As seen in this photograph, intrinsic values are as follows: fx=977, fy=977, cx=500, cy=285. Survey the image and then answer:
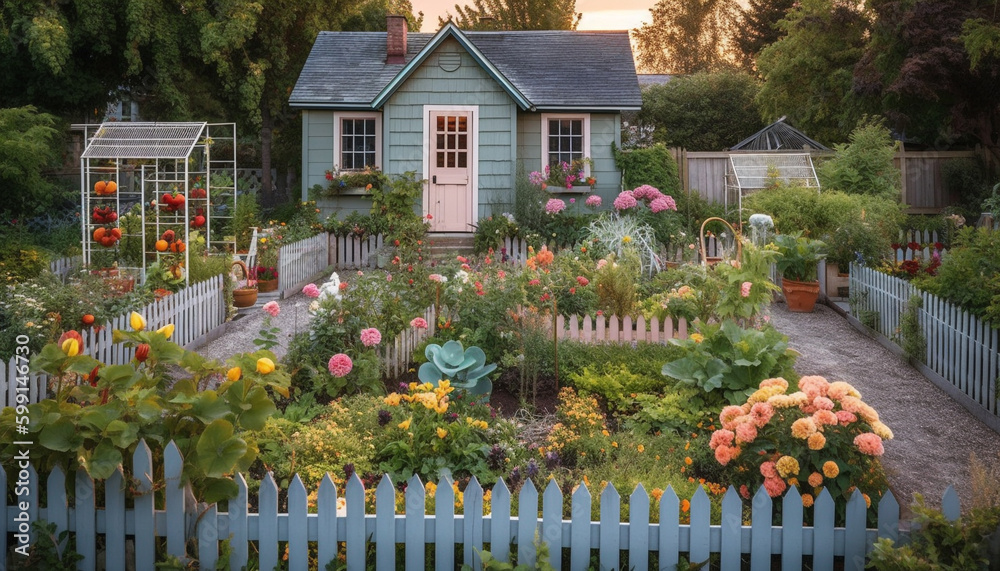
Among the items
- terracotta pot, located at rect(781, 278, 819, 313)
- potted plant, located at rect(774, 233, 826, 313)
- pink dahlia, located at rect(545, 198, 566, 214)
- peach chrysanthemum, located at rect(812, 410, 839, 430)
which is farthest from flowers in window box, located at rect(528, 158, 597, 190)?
peach chrysanthemum, located at rect(812, 410, 839, 430)

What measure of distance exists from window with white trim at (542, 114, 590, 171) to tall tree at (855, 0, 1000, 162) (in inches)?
240

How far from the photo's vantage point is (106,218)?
12.1 metres

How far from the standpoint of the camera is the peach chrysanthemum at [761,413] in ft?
16.2

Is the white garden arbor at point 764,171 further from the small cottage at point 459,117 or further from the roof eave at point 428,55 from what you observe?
the roof eave at point 428,55

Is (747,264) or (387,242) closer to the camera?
(747,264)

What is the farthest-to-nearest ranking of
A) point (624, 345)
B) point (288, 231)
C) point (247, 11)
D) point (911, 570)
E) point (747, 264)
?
point (247, 11) < point (288, 231) < point (747, 264) < point (624, 345) < point (911, 570)

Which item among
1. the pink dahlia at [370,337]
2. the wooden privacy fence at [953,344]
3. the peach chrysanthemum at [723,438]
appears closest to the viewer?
→ the peach chrysanthemum at [723,438]

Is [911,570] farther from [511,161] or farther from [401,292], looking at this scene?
[511,161]

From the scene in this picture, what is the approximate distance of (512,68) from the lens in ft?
61.6

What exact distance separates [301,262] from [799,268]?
716cm

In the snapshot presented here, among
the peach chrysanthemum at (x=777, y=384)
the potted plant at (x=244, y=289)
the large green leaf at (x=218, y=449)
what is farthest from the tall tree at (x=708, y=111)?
the large green leaf at (x=218, y=449)

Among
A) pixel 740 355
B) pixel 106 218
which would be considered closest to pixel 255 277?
pixel 106 218

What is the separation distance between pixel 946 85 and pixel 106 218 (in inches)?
606

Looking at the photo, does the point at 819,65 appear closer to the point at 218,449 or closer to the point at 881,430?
the point at 881,430
